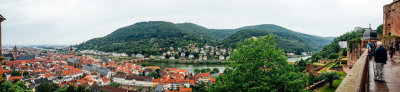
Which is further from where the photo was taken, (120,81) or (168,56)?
(168,56)

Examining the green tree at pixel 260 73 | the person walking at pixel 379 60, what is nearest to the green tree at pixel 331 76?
the green tree at pixel 260 73

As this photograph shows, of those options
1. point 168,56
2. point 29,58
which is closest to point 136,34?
point 168,56

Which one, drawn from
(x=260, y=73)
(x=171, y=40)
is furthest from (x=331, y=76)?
(x=171, y=40)

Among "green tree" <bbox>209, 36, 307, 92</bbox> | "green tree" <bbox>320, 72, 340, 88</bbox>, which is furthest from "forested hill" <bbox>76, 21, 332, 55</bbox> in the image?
"green tree" <bbox>209, 36, 307, 92</bbox>

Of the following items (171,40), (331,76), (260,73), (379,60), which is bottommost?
(331,76)

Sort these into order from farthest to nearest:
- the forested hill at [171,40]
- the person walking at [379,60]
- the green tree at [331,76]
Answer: the forested hill at [171,40]
the green tree at [331,76]
the person walking at [379,60]

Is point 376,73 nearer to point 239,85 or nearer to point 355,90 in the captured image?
point 355,90

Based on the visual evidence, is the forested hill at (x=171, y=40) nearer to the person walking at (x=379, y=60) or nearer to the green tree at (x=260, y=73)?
the green tree at (x=260, y=73)

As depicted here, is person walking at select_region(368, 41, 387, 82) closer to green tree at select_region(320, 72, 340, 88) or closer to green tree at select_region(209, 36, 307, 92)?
green tree at select_region(209, 36, 307, 92)

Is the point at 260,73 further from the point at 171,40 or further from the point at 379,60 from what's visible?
the point at 171,40
